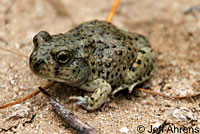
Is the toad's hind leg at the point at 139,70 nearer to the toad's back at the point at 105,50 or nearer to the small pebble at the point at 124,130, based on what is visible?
the toad's back at the point at 105,50

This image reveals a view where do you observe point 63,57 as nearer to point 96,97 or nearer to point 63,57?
point 63,57

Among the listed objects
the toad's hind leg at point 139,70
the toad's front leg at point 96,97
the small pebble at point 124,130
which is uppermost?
the toad's hind leg at point 139,70

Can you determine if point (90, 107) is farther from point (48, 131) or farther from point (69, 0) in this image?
point (69, 0)

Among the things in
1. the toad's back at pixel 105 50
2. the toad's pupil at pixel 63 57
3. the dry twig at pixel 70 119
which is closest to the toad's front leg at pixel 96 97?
the toad's back at pixel 105 50

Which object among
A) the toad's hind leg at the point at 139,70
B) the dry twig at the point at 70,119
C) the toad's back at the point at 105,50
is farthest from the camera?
the toad's hind leg at the point at 139,70

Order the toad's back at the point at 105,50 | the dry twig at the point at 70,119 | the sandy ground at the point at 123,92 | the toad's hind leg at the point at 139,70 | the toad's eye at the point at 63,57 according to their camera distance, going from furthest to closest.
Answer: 1. the toad's hind leg at the point at 139,70
2. the toad's back at the point at 105,50
3. the sandy ground at the point at 123,92
4. the toad's eye at the point at 63,57
5. the dry twig at the point at 70,119

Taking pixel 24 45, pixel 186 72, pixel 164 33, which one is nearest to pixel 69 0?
pixel 24 45

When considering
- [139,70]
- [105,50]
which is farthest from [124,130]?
[105,50]
